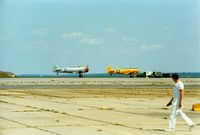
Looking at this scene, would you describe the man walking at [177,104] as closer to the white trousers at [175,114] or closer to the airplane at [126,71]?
the white trousers at [175,114]

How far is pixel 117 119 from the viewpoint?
2247 centimetres

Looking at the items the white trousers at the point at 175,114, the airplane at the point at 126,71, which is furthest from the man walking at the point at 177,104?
the airplane at the point at 126,71

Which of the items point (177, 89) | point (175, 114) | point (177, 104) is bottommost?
point (175, 114)

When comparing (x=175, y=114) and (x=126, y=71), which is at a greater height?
(x=126, y=71)

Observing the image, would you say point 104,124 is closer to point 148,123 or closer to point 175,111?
point 148,123

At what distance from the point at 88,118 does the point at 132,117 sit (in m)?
2.02

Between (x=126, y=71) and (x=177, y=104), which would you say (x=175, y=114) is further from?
(x=126, y=71)

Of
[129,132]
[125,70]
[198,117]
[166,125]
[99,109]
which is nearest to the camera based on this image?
[129,132]

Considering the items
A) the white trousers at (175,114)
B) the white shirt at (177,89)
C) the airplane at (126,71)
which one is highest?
the airplane at (126,71)

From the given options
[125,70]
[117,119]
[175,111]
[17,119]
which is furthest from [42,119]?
[125,70]

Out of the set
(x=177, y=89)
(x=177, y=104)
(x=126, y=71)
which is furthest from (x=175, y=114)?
(x=126, y=71)

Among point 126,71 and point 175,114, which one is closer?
point 175,114

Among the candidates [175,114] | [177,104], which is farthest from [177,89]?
[175,114]

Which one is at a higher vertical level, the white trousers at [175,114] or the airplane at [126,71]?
the airplane at [126,71]
